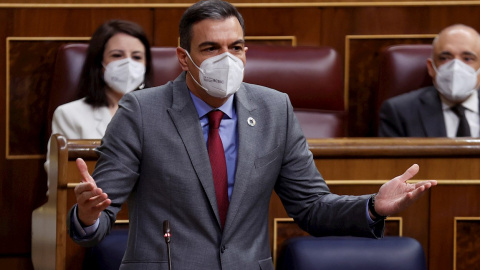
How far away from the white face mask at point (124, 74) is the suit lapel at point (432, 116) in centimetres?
56

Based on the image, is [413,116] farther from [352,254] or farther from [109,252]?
[109,252]

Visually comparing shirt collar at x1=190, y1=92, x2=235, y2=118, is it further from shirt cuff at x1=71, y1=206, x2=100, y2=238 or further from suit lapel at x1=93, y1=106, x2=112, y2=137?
suit lapel at x1=93, y1=106, x2=112, y2=137

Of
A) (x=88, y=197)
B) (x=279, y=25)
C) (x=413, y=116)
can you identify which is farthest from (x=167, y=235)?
(x=279, y=25)

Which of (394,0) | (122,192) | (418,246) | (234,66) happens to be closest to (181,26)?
(234,66)

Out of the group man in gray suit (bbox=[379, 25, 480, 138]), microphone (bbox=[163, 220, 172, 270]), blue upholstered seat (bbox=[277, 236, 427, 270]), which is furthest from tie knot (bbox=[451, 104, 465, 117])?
microphone (bbox=[163, 220, 172, 270])

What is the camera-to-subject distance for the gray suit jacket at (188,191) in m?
0.88

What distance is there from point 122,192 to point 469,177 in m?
0.58

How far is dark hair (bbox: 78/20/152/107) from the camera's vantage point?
5.38 feet

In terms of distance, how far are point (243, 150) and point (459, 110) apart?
0.90 meters

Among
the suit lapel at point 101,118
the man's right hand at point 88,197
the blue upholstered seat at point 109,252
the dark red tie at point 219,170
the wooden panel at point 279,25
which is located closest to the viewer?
the man's right hand at point 88,197

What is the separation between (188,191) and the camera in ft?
2.90

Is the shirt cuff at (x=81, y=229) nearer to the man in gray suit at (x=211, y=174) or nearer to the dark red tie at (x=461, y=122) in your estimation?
the man in gray suit at (x=211, y=174)

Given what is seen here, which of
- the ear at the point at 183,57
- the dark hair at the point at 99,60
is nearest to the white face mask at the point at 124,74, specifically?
the dark hair at the point at 99,60

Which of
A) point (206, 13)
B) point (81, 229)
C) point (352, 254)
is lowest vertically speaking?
point (352, 254)
